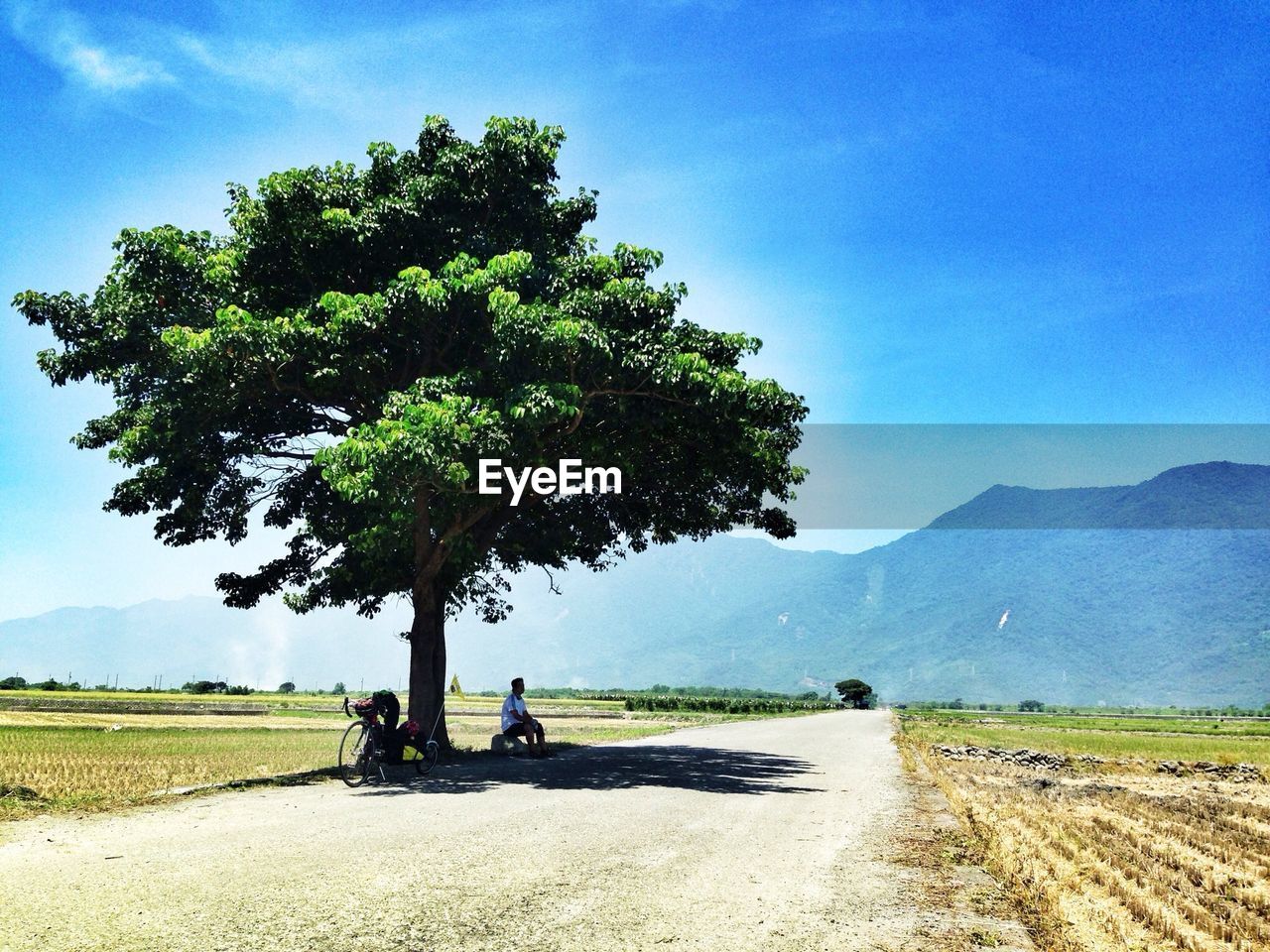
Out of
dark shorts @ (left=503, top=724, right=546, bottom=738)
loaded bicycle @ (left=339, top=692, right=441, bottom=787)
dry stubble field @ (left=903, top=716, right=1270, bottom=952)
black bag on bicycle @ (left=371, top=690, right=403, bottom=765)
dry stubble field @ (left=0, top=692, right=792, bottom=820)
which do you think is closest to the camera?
dry stubble field @ (left=903, top=716, right=1270, bottom=952)

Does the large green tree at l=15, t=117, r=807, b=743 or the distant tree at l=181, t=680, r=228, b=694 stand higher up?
the large green tree at l=15, t=117, r=807, b=743

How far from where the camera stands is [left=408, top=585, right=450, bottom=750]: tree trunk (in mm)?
21969

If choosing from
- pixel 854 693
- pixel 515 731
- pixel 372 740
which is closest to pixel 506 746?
pixel 515 731

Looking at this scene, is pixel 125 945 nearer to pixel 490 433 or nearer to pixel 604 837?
pixel 604 837

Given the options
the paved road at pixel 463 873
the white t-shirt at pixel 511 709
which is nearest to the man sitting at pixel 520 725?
the white t-shirt at pixel 511 709

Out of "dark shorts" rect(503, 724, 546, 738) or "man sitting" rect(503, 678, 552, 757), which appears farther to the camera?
"dark shorts" rect(503, 724, 546, 738)

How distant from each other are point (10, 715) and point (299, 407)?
104ft

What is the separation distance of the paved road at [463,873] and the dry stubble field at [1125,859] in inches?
50.8

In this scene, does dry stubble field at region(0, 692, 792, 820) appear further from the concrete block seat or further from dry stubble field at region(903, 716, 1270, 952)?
dry stubble field at region(903, 716, 1270, 952)

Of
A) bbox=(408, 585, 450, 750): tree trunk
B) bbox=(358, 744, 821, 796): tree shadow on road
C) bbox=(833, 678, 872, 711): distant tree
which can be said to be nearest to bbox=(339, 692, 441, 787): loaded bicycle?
bbox=(358, 744, 821, 796): tree shadow on road

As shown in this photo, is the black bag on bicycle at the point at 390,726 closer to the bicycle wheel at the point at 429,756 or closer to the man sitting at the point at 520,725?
the bicycle wheel at the point at 429,756

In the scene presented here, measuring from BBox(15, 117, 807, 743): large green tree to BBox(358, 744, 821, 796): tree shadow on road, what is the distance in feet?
11.2

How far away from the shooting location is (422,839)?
415 inches

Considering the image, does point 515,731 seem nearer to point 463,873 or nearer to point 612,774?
point 612,774
